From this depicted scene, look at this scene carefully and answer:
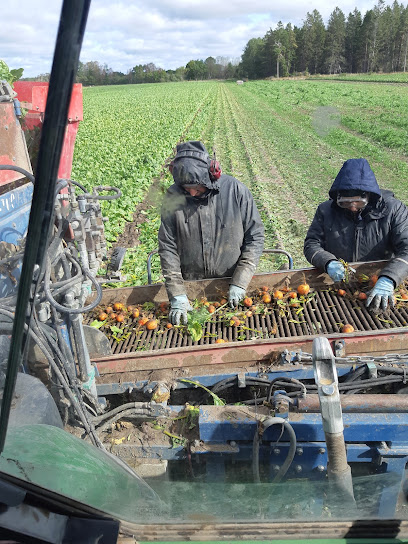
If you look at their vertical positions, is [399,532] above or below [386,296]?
above

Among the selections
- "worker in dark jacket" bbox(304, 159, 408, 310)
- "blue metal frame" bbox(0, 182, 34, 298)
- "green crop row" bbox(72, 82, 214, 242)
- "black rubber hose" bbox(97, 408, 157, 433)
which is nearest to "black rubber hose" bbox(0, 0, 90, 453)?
"black rubber hose" bbox(97, 408, 157, 433)

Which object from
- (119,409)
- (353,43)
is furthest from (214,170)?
(353,43)

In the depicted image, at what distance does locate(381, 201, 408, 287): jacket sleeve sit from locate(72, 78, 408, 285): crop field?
2544 mm

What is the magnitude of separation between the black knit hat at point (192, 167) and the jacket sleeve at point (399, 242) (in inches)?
74.6

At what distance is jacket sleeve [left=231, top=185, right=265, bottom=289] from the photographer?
4301 millimetres

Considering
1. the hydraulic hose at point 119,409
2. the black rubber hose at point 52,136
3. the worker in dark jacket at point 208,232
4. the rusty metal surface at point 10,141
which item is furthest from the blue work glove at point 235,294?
the black rubber hose at point 52,136

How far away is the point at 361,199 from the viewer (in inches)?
169

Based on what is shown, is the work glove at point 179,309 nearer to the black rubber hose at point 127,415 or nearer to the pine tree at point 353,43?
the black rubber hose at point 127,415

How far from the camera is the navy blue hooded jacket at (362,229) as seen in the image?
4215 millimetres

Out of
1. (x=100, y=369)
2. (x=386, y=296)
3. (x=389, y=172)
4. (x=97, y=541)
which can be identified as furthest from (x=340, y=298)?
(x=389, y=172)

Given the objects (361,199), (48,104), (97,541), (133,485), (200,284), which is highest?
(48,104)

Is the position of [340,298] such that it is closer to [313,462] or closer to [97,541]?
[313,462]

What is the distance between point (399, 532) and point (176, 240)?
148 inches

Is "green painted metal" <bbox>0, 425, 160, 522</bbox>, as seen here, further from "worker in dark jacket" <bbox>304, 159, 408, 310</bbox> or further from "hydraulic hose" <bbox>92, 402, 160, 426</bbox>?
"worker in dark jacket" <bbox>304, 159, 408, 310</bbox>
